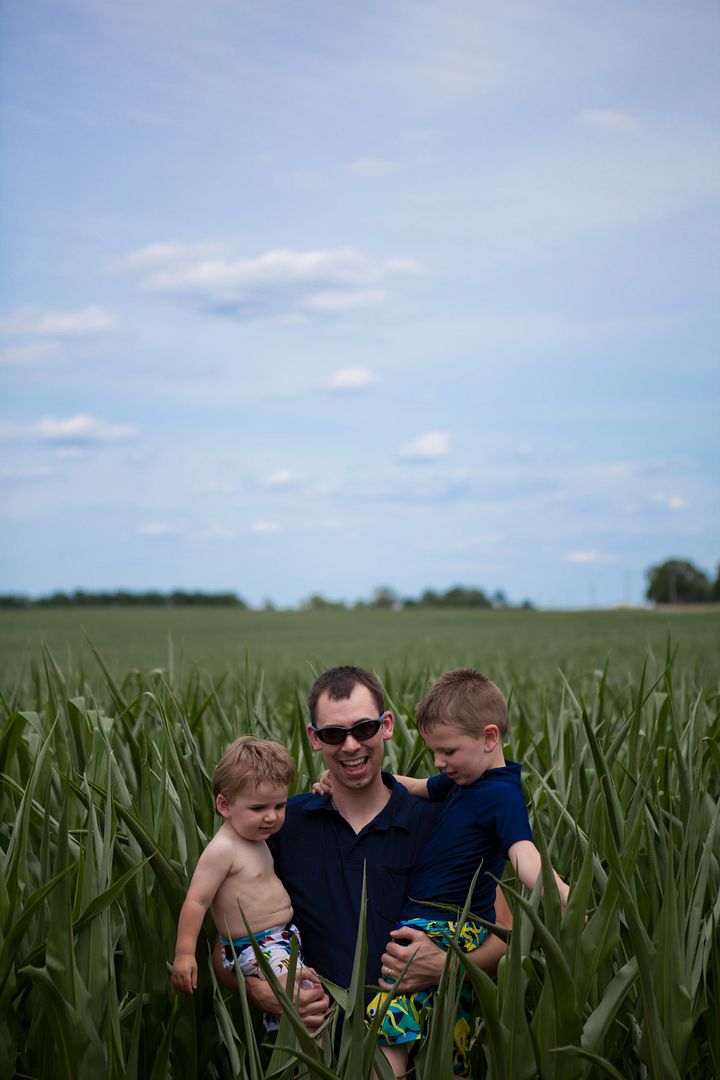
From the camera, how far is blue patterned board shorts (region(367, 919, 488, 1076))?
192 centimetres

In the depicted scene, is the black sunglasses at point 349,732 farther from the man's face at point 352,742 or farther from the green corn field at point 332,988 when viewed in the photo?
the green corn field at point 332,988

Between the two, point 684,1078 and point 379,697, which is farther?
point 379,697

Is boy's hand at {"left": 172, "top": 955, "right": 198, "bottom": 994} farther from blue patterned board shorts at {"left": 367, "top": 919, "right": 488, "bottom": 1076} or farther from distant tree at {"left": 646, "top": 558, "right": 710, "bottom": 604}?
distant tree at {"left": 646, "top": 558, "right": 710, "bottom": 604}

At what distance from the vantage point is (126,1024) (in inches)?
81.4

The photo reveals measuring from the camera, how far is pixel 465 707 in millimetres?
2084

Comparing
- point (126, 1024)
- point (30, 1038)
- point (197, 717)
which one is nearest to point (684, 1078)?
point (126, 1024)

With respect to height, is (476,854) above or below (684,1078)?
above

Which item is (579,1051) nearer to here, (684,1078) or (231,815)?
(684,1078)

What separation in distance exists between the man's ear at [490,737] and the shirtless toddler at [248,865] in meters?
0.42

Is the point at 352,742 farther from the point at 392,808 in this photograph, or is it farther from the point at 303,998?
the point at 303,998

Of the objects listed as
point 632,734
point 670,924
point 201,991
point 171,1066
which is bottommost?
point 171,1066

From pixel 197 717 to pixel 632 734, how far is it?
54.1 inches

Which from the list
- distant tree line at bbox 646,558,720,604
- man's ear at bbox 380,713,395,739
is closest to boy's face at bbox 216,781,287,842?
man's ear at bbox 380,713,395,739

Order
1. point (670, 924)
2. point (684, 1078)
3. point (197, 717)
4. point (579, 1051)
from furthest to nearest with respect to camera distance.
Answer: point (197, 717)
point (684, 1078)
point (670, 924)
point (579, 1051)
